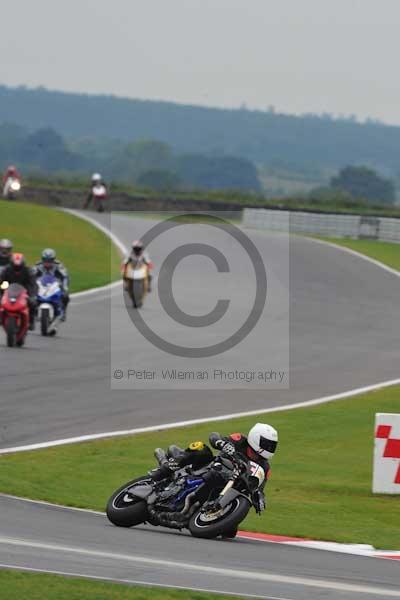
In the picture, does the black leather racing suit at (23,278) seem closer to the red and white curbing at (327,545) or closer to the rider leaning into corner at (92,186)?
the red and white curbing at (327,545)

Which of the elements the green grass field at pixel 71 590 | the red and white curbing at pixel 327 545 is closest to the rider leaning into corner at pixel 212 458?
the red and white curbing at pixel 327 545

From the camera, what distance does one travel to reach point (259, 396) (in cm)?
2058

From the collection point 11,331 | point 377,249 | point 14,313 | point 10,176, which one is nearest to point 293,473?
point 14,313

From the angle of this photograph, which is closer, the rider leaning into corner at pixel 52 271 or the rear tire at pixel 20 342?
the rear tire at pixel 20 342

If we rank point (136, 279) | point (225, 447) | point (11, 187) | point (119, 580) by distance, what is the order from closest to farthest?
point (119, 580) → point (225, 447) → point (136, 279) → point (11, 187)

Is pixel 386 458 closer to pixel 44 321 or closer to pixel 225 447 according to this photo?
pixel 225 447

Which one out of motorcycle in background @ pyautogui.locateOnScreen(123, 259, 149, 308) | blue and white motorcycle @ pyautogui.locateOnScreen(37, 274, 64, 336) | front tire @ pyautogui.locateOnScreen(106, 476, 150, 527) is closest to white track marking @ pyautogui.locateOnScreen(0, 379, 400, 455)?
front tire @ pyautogui.locateOnScreen(106, 476, 150, 527)

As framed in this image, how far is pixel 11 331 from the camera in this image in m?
A: 22.9

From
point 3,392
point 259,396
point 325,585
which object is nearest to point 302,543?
point 325,585

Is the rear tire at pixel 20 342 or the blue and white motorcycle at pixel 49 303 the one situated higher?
A: the blue and white motorcycle at pixel 49 303

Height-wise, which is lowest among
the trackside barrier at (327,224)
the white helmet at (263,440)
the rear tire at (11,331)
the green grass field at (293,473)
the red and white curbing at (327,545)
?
the green grass field at (293,473)

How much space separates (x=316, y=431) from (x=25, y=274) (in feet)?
24.9

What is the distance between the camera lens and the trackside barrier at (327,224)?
177 ft

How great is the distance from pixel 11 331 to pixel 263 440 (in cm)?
1256
